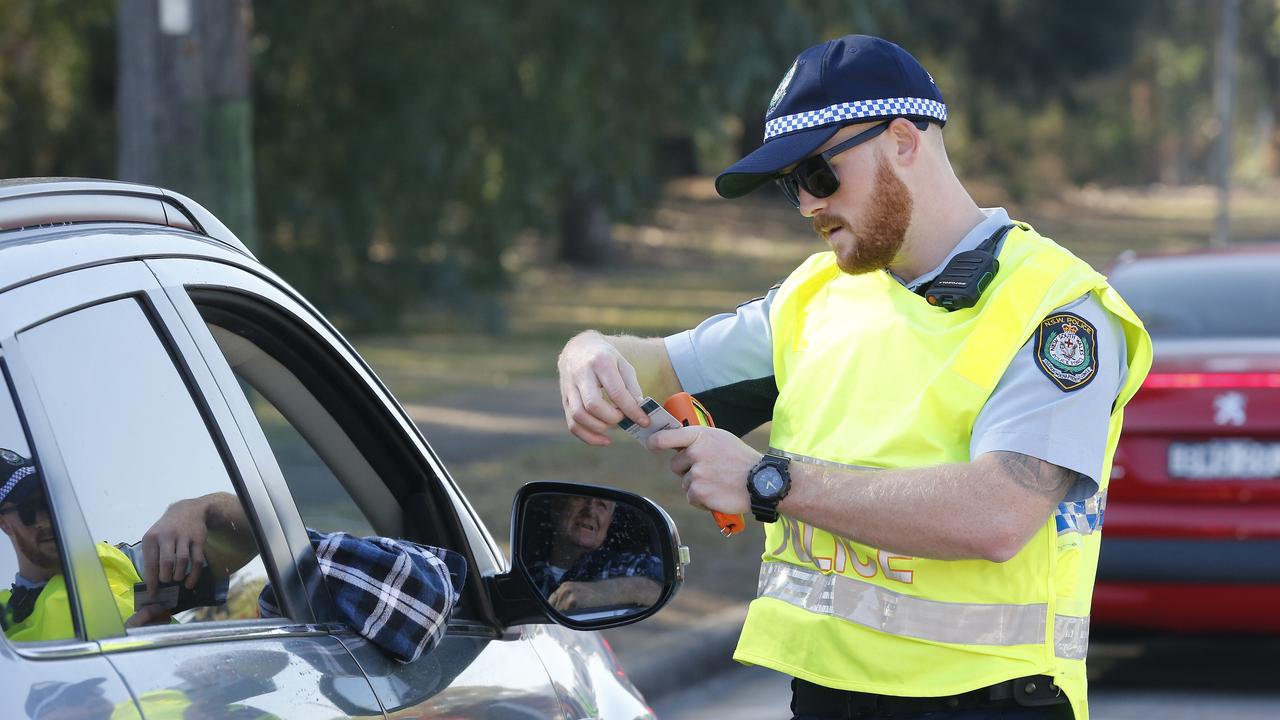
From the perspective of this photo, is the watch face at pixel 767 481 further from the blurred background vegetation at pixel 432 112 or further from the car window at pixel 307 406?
the blurred background vegetation at pixel 432 112

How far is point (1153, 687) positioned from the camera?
6.57 m

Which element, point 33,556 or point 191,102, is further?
point 191,102

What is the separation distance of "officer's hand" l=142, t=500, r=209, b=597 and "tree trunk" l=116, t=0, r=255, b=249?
5274mm

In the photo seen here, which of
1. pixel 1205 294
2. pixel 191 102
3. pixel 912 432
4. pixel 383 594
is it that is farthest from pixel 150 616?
pixel 1205 294

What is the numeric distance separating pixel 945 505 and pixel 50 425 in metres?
1.19

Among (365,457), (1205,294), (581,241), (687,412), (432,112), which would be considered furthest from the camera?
(581,241)

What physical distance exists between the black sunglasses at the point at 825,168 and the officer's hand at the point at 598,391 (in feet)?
1.30

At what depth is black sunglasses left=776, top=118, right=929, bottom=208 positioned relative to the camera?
2.64 m

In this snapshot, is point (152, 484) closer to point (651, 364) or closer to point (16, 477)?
point (16, 477)

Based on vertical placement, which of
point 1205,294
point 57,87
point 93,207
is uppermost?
point 57,87

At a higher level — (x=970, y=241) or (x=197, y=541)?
(x=970, y=241)

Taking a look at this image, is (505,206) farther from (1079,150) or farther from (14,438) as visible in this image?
(1079,150)

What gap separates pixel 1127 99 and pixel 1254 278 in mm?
60138

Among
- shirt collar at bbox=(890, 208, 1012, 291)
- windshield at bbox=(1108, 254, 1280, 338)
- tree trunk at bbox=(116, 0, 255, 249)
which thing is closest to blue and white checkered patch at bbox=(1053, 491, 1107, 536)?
shirt collar at bbox=(890, 208, 1012, 291)
